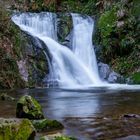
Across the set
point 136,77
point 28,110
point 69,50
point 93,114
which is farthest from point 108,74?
point 28,110

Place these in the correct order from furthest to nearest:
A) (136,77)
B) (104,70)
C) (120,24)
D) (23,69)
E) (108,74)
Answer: (120,24), (104,70), (108,74), (23,69), (136,77)

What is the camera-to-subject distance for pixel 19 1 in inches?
1515

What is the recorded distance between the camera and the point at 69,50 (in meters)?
32.5

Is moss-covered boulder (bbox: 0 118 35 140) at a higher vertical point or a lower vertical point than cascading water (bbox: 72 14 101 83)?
lower

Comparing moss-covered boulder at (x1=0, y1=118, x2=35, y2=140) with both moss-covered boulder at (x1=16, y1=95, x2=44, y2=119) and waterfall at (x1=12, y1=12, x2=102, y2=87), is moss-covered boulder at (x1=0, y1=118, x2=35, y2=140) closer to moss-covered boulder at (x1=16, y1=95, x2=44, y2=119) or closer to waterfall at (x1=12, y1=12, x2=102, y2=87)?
moss-covered boulder at (x1=16, y1=95, x2=44, y2=119)

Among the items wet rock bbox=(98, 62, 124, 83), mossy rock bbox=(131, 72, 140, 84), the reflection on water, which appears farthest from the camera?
wet rock bbox=(98, 62, 124, 83)

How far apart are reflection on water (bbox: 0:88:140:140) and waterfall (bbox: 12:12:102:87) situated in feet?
33.4

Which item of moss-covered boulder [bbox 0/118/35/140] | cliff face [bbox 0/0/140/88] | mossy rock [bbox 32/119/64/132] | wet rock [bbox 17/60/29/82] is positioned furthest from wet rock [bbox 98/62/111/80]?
moss-covered boulder [bbox 0/118/35/140]

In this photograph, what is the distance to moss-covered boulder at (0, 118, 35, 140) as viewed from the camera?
8312 millimetres

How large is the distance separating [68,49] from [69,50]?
219 mm

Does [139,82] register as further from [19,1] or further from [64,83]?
[19,1]

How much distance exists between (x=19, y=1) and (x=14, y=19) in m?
4.32

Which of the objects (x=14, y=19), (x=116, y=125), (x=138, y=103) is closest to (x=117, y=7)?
(x=14, y=19)

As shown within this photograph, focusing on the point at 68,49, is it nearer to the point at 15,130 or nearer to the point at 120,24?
the point at 120,24
